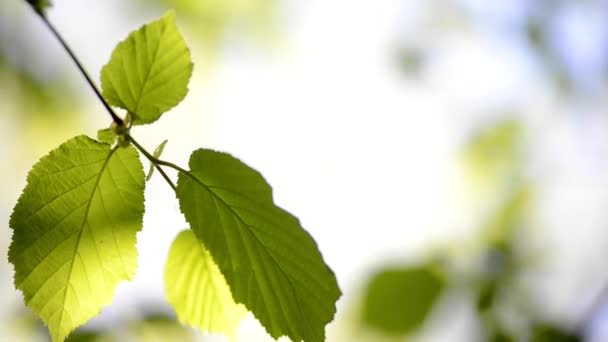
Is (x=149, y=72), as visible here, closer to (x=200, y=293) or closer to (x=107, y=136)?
(x=107, y=136)

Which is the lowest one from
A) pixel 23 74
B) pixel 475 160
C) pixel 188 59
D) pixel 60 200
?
pixel 475 160

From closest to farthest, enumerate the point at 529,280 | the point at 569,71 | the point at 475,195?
the point at 529,280, the point at 569,71, the point at 475,195

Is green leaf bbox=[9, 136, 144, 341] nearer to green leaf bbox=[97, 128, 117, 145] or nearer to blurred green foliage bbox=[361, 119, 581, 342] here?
green leaf bbox=[97, 128, 117, 145]

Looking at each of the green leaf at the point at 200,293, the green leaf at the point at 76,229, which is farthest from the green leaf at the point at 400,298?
the green leaf at the point at 76,229

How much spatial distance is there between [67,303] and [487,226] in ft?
5.00

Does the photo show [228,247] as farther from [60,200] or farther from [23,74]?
[23,74]

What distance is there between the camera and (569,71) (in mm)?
2609

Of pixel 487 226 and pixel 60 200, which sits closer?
pixel 60 200

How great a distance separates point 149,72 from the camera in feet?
2.25

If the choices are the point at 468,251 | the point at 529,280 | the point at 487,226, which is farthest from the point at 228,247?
the point at 487,226

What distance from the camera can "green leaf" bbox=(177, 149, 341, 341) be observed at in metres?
0.68

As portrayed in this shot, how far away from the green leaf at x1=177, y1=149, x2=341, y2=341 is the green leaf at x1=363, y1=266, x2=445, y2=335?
573 millimetres

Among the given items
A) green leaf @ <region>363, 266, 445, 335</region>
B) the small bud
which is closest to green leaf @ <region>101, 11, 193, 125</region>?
the small bud

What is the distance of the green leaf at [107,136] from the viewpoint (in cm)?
68
